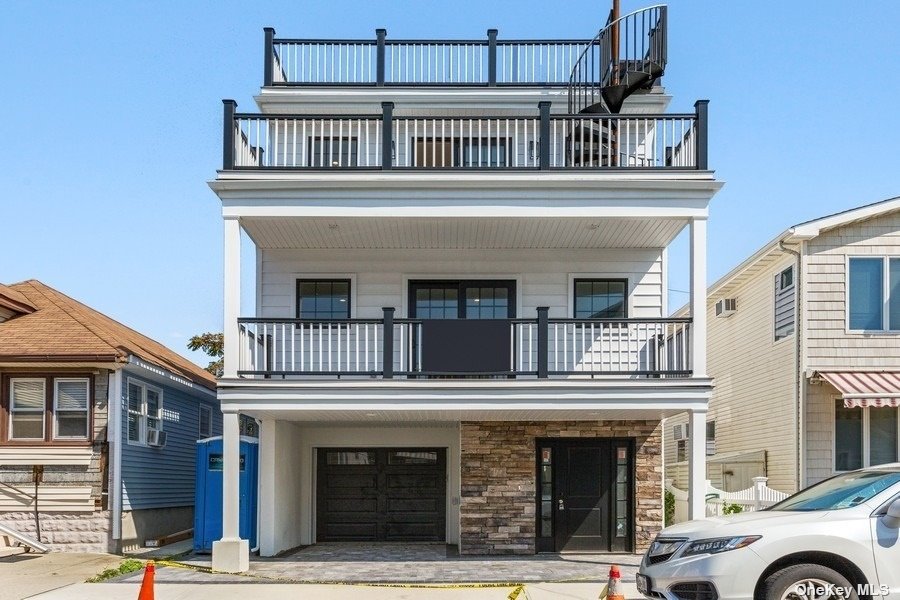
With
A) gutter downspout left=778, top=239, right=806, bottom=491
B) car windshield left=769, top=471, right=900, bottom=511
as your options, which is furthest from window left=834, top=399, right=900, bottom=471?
car windshield left=769, top=471, right=900, bottom=511

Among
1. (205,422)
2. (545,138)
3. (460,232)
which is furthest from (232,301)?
(205,422)

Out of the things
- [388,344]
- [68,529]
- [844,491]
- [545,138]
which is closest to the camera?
[844,491]

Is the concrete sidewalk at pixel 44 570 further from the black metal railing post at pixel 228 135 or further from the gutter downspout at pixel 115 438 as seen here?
the black metal railing post at pixel 228 135

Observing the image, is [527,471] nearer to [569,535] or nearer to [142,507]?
[569,535]

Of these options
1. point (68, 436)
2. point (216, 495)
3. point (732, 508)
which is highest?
point (68, 436)

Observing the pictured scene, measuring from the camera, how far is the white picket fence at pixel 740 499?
16.5m

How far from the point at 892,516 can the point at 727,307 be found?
44.8ft

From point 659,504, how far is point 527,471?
2203 mm

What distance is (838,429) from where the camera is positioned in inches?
682

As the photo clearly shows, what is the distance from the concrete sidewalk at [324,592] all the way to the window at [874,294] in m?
7.68

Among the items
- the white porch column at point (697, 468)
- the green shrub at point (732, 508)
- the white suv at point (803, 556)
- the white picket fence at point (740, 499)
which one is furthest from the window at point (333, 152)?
the white suv at point (803, 556)

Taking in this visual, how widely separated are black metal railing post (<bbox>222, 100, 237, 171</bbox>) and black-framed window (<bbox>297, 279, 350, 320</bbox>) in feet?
9.72

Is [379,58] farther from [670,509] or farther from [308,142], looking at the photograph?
[670,509]

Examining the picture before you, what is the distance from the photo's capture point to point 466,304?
55.4ft
